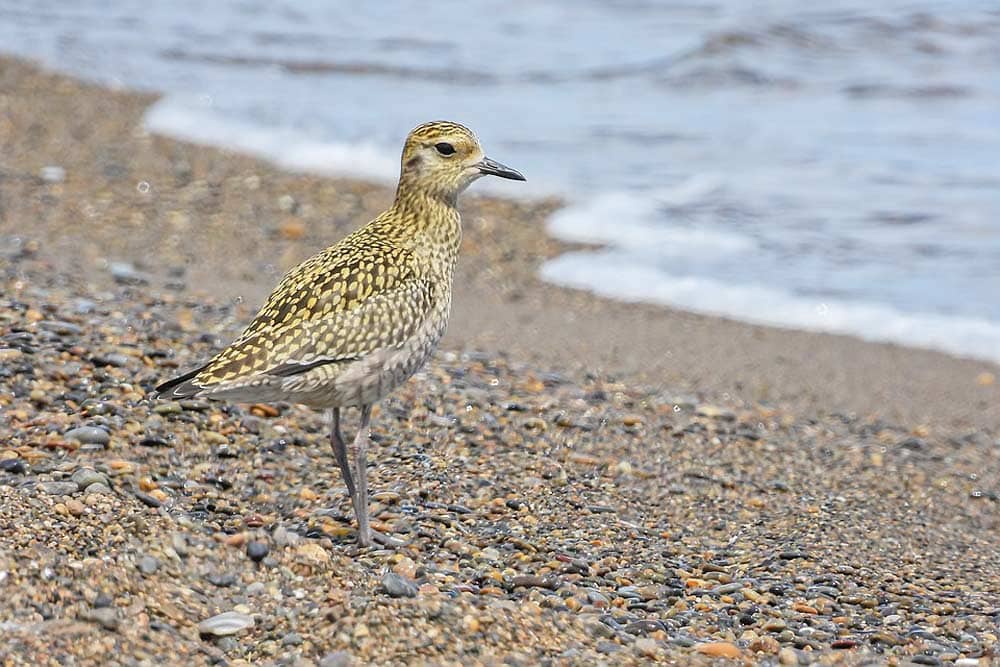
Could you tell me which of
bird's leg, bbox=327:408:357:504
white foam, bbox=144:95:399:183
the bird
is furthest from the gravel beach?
white foam, bbox=144:95:399:183

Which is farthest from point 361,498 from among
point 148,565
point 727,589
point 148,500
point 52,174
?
point 52,174

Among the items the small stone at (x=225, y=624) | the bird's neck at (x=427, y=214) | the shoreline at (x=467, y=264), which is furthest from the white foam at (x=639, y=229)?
the small stone at (x=225, y=624)

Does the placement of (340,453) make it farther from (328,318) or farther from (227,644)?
(227,644)

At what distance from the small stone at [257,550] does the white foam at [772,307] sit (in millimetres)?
6093

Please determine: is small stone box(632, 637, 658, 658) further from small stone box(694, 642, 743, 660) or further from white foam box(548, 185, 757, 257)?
white foam box(548, 185, 757, 257)

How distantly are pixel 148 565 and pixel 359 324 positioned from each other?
1.20m

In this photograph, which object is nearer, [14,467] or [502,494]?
[14,467]

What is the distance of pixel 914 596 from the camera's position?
585 centimetres

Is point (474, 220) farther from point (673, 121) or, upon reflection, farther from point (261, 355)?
point (261, 355)

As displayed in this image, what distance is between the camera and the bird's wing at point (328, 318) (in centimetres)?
543

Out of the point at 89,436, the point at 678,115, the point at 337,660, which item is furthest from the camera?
the point at 678,115

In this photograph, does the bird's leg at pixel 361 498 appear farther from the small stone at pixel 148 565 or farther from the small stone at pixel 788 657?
the small stone at pixel 788 657

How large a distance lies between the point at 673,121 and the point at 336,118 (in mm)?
3611

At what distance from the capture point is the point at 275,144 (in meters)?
14.0
